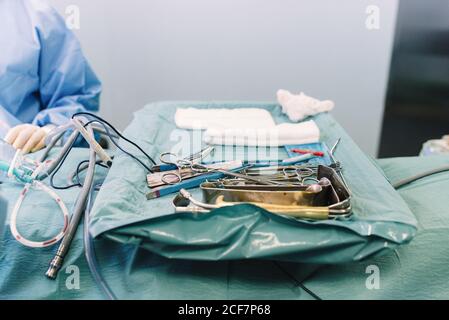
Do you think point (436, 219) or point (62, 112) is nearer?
point (436, 219)

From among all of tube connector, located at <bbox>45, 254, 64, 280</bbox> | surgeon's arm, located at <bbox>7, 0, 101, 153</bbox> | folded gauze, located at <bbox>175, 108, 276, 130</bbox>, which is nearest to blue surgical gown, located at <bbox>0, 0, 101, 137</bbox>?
surgeon's arm, located at <bbox>7, 0, 101, 153</bbox>

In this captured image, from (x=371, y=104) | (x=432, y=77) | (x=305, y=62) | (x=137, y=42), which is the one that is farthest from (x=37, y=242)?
(x=432, y=77)

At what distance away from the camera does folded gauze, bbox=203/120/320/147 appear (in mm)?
880

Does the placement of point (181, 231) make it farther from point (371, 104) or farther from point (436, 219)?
point (371, 104)

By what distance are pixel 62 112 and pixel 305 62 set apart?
1.03 metres

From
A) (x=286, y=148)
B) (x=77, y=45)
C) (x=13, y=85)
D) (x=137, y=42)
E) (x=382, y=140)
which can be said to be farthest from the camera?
(x=382, y=140)

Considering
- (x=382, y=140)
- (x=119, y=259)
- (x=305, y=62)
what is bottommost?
(x=382, y=140)

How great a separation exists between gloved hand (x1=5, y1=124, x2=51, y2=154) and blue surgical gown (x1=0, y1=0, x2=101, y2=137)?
16cm

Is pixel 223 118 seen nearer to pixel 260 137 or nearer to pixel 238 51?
pixel 260 137

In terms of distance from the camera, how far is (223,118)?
104 cm

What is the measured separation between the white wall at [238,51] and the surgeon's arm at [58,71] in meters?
0.44

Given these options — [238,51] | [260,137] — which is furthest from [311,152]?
[238,51]

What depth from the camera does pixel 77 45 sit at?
124 centimetres

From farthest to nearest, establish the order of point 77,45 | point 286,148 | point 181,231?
point 77,45 < point 286,148 < point 181,231
